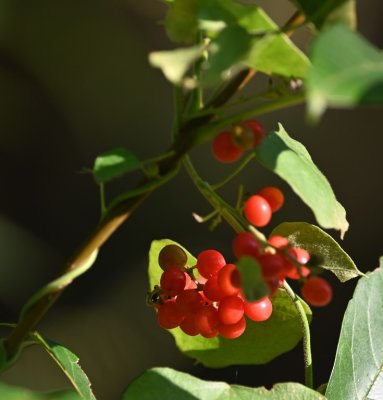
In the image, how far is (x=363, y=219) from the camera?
2.20 meters

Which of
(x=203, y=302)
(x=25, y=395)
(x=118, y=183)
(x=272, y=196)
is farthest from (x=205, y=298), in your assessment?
(x=118, y=183)

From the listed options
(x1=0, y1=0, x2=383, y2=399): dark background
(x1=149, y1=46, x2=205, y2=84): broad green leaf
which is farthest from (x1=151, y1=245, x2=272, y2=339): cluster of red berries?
(x1=0, y1=0, x2=383, y2=399): dark background

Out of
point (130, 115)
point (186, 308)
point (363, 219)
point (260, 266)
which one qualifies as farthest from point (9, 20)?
point (260, 266)

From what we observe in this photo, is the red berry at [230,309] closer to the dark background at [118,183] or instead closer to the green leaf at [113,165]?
the green leaf at [113,165]

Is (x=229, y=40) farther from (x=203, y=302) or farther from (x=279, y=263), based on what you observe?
(x=203, y=302)

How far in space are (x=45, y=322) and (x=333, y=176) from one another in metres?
0.80

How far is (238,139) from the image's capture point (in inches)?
21.6

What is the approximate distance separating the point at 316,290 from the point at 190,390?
14 centimetres

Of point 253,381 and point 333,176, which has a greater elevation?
point 333,176

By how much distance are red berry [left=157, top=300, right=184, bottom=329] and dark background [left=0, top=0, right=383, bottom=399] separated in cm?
137

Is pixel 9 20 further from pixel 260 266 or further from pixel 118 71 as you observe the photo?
pixel 260 266

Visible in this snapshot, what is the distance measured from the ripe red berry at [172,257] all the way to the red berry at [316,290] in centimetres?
15

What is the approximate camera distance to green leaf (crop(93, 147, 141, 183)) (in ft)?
1.68

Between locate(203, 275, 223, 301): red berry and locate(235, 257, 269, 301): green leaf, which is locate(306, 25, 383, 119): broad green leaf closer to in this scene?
locate(235, 257, 269, 301): green leaf
